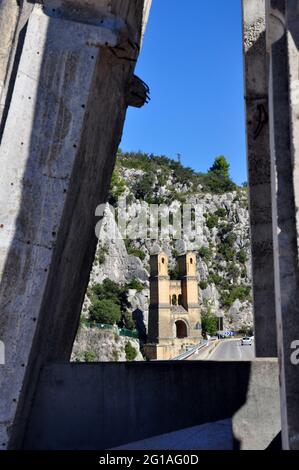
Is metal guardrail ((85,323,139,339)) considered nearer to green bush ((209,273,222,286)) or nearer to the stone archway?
the stone archway

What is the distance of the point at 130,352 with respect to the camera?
1441 inches

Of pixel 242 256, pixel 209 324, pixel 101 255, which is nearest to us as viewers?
pixel 101 255

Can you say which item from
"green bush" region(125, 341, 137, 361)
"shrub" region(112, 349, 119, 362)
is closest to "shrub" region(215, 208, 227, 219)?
"green bush" region(125, 341, 137, 361)

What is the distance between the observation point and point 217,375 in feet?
13.9

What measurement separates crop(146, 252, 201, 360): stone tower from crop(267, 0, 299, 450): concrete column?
3755 centimetres

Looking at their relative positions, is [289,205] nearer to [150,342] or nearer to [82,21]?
[82,21]

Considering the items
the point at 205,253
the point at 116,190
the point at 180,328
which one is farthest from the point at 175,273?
the point at 116,190

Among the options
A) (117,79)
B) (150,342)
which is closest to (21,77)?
(117,79)

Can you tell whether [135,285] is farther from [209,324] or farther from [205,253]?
[205,253]

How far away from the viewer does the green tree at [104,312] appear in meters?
42.2

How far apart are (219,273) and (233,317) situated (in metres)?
7.04

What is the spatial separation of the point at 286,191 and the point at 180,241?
2221 inches

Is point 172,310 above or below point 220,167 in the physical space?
below

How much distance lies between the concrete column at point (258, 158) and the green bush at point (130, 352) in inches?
1260
